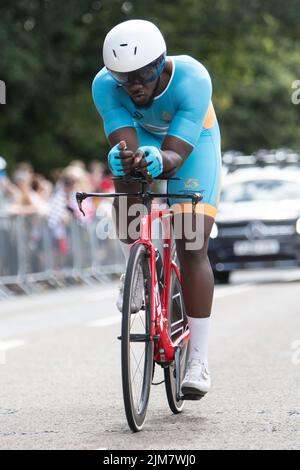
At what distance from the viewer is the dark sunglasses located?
6.40 metres

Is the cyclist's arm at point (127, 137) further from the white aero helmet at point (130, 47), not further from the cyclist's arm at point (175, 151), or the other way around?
the white aero helmet at point (130, 47)

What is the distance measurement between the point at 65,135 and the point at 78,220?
15.6m

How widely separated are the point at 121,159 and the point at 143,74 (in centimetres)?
45

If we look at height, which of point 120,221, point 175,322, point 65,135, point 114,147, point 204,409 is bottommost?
point 65,135

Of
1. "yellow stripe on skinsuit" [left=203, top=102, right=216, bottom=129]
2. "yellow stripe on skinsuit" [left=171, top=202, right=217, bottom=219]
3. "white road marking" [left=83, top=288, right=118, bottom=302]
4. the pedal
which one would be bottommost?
"white road marking" [left=83, top=288, right=118, bottom=302]

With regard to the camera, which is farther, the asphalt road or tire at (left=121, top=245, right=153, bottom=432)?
the asphalt road

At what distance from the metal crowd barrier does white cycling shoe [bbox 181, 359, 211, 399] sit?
10.5 m

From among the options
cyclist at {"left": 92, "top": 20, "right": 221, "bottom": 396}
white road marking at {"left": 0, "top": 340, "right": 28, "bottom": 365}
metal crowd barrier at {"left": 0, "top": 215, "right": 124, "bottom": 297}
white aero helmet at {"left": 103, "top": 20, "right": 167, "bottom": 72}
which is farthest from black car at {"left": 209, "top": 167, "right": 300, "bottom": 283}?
white aero helmet at {"left": 103, "top": 20, "right": 167, "bottom": 72}

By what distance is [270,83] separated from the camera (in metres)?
46.7

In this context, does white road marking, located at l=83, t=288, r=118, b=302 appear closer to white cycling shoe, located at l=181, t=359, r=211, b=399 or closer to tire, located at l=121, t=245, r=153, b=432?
white cycling shoe, located at l=181, t=359, r=211, b=399

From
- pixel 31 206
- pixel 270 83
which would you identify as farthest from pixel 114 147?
pixel 270 83

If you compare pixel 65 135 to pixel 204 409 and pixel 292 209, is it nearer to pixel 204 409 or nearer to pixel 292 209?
pixel 292 209

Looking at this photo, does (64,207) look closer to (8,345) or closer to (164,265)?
(8,345)

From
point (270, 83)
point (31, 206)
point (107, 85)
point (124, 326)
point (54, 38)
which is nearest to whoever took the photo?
point (124, 326)
